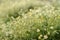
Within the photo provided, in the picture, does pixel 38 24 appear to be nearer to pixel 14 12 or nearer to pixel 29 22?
pixel 29 22

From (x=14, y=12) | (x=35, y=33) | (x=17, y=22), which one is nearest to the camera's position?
(x=35, y=33)

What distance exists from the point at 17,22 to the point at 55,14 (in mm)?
782

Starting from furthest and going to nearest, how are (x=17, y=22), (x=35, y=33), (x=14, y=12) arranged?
1. (x=14, y=12)
2. (x=17, y=22)
3. (x=35, y=33)

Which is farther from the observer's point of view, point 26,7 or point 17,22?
point 26,7

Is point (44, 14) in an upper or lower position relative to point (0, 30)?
upper

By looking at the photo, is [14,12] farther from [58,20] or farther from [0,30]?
[58,20]

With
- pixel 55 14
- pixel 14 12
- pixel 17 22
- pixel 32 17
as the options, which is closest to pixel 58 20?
pixel 55 14

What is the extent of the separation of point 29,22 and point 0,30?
75 cm

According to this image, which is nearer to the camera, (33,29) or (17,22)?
(33,29)

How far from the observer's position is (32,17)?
464 cm

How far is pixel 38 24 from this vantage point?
14.6ft

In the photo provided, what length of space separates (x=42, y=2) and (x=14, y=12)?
1.00 m

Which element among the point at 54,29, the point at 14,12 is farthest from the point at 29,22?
the point at 14,12

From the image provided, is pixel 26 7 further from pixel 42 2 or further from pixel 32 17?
pixel 32 17
